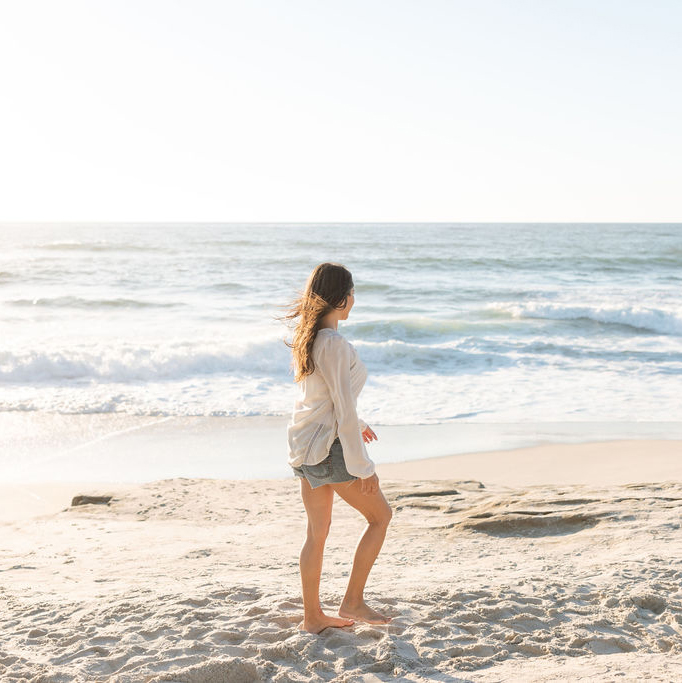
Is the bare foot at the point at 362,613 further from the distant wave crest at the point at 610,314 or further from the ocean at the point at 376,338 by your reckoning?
the distant wave crest at the point at 610,314

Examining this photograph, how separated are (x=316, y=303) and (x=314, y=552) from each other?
3.60 ft

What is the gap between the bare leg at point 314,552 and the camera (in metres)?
3.21

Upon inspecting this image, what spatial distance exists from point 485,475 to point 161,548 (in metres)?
3.72

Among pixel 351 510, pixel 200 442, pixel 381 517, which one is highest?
pixel 381 517

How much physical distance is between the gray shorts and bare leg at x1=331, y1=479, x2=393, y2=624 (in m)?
0.05

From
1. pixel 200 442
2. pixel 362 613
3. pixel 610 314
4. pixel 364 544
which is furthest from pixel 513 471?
pixel 610 314

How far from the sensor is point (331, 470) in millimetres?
3133

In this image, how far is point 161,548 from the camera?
516 centimetres

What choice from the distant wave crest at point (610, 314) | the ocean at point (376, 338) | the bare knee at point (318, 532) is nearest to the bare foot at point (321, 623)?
the bare knee at point (318, 532)

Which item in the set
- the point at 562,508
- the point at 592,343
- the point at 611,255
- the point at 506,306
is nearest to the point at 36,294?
the point at 506,306

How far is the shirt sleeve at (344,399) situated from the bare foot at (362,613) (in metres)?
0.76

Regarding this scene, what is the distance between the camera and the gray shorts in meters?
3.12

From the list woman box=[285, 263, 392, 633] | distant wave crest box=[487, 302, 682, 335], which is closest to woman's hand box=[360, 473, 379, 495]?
woman box=[285, 263, 392, 633]

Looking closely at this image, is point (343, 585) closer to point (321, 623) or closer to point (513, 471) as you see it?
point (321, 623)
